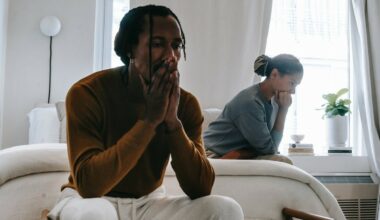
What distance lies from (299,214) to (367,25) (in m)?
2.23

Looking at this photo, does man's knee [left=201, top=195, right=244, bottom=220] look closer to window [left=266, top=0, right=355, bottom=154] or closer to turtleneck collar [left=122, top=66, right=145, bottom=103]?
turtleneck collar [left=122, top=66, right=145, bottom=103]

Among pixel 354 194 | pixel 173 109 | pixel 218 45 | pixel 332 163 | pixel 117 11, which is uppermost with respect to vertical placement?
pixel 117 11

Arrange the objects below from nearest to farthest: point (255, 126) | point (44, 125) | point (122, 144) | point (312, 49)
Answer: point (122, 144) → point (255, 126) → point (44, 125) → point (312, 49)

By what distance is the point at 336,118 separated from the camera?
315 cm

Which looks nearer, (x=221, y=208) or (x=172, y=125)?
(x=221, y=208)

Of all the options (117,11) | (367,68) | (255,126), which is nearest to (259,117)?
(255,126)

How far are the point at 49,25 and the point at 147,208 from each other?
2.07m

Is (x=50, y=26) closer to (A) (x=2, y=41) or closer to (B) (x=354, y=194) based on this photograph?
(A) (x=2, y=41)

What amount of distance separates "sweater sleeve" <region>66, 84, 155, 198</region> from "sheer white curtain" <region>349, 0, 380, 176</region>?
2.50m

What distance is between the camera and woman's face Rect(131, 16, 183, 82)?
1.12 m

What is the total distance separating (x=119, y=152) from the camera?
3.26ft

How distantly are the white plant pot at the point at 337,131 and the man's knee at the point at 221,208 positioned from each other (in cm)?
237

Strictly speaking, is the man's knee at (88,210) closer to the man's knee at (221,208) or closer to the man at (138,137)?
the man at (138,137)

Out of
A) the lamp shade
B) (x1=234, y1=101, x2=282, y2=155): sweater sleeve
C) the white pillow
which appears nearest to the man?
(x1=234, y1=101, x2=282, y2=155): sweater sleeve
